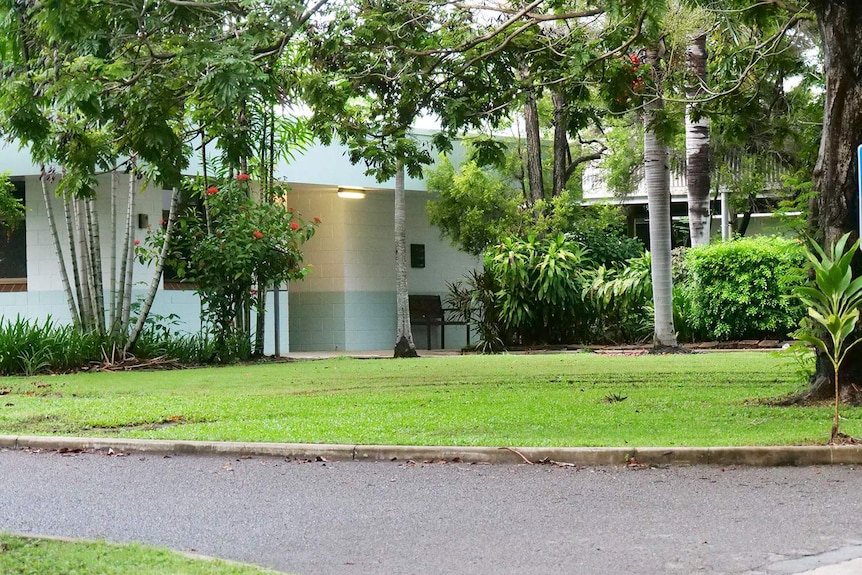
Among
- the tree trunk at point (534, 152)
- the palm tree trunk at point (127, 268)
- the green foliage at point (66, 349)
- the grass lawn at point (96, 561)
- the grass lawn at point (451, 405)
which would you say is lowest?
the grass lawn at point (96, 561)

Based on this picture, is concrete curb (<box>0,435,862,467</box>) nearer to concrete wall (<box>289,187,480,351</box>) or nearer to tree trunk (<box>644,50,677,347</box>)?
tree trunk (<box>644,50,677,347</box>)

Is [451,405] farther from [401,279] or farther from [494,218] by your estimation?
[494,218]

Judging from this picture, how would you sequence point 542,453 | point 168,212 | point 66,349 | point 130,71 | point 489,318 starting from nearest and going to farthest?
point 542,453, point 130,71, point 66,349, point 168,212, point 489,318

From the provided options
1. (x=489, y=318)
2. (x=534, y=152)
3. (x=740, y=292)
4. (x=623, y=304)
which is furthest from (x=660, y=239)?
(x=534, y=152)

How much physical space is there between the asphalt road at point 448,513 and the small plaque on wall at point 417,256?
2143cm

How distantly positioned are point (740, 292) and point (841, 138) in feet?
37.6

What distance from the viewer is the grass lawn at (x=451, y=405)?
9.68m

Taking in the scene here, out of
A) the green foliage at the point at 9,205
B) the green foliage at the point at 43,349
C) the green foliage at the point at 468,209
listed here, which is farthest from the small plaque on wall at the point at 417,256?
the green foliage at the point at 43,349

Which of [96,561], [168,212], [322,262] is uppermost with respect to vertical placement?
[168,212]

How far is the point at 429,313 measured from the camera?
97.6 feet

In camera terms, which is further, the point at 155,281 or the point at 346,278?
the point at 346,278

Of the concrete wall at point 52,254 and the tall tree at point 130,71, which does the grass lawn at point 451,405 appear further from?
the concrete wall at point 52,254

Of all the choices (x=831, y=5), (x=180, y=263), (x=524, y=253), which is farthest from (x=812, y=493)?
(x=524, y=253)

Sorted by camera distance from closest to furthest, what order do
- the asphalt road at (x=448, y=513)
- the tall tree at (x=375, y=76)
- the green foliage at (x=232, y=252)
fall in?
the asphalt road at (x=448, y=513)
the tall tree at (x=375, y=76)
the green foliage at (x=232, y=252)
